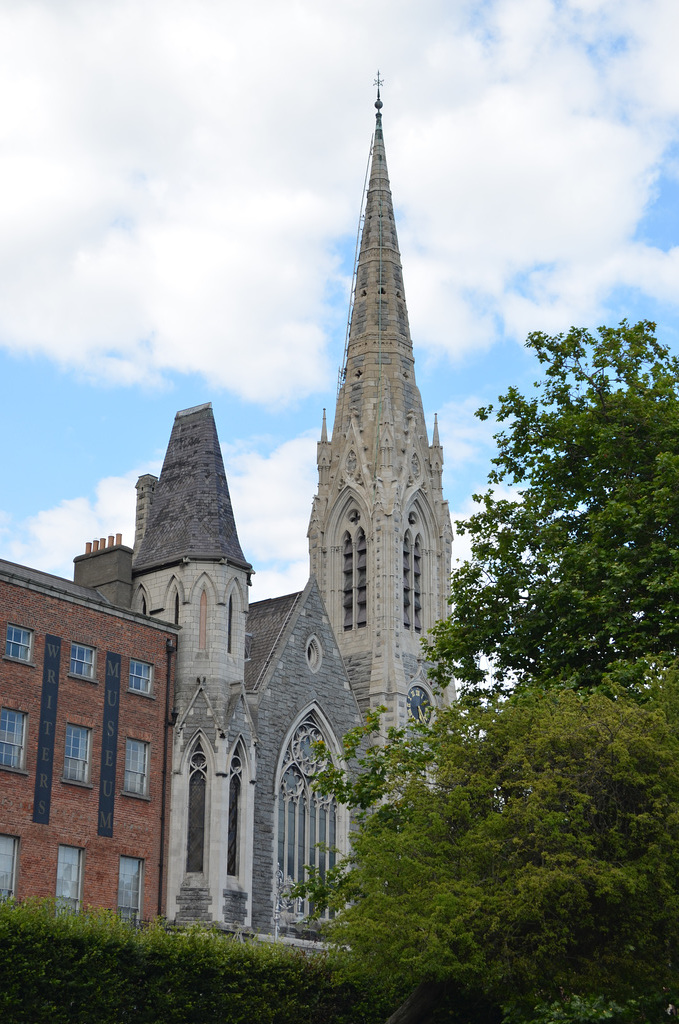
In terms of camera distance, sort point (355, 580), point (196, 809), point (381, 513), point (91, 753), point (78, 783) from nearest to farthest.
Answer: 1. point (78, 783)
2. point (91, 753)
3. point (196, 809)
4. point (381, 513)
5. point (355, 580)

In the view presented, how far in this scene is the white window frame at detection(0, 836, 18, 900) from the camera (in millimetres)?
33000

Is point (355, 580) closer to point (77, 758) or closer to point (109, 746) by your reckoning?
point (109, 746)

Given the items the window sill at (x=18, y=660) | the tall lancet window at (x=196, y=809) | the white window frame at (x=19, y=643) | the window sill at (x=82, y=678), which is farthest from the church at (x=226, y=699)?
the window sill at (x=18, y=660)

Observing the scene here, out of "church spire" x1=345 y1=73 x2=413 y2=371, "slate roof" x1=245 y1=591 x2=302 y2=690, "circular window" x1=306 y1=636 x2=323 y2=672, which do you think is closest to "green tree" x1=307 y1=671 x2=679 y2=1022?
"slate roof" x1=245 y1=591 x2=302 y2=690

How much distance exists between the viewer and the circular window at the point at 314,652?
46531 millimetres

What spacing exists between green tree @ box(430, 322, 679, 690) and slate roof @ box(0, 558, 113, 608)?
36.6 ft

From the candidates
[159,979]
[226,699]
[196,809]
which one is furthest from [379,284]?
[159,979]

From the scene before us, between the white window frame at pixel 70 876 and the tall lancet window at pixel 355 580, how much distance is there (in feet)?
111

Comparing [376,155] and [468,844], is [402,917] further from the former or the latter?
[376,155]

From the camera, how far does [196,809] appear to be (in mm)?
38781

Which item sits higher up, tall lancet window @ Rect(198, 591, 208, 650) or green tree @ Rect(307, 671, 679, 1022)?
tall lancet window @ Rect(198, 591, 208, 650)

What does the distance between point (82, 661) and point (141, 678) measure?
96.2 inches

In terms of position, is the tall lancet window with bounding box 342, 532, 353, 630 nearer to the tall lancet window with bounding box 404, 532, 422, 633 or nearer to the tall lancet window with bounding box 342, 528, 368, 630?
the tall lancet window with bounding box 342, 528, 368, 630

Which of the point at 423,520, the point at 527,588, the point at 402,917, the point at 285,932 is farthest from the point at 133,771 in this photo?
the point at 423,520
